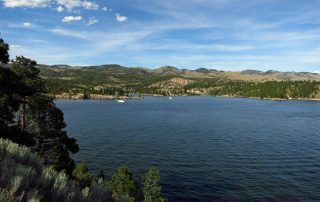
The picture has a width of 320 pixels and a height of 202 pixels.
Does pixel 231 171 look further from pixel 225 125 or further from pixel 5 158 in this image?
pixel 225 125

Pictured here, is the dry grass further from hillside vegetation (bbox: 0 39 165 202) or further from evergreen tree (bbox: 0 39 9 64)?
evergreen tree (bbox: 0 39 9 64)

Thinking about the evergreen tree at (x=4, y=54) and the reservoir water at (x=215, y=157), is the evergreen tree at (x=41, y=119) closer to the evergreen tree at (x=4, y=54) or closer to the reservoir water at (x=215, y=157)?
the evergreen tree at (x=4, y=54)

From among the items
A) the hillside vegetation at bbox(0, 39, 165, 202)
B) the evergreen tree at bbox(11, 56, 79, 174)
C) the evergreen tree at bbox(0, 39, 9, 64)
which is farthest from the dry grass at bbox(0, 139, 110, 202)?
the evergreen tree at bbox(11, 56, 79, 174)

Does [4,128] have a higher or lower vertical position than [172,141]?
higher

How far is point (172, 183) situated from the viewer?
61.6 m

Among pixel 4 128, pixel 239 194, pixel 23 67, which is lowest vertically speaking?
pixel 239 194

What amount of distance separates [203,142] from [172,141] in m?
8.96

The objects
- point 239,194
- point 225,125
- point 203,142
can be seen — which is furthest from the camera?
point 225,125

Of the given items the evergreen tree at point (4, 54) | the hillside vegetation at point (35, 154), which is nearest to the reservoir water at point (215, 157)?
the hillside vegetation at point (35, 154)

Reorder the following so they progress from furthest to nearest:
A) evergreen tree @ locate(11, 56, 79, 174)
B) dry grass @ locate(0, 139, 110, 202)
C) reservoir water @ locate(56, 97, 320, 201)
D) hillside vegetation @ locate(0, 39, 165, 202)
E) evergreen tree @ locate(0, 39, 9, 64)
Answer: reservoir water @ locate(56, 97, 320, 201)
evergreen tree @ locate(11, 56, 79, 174)
evergreen tree @ locate(0, 39, 9, 64)
hillside vegetation @ locate(0, 39, 165, 202)
dry grass @ locate(0, 139, 110, 202)

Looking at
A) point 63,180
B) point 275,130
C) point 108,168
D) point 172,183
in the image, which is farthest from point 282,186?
point 275,130

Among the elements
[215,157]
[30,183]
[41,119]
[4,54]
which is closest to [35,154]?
[30,183]

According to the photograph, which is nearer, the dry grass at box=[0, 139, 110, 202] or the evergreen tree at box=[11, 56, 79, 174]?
the dry grass at box=[0, 139, 110, 202]

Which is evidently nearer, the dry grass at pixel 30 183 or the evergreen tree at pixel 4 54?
the dry grass at pixel 30 183
